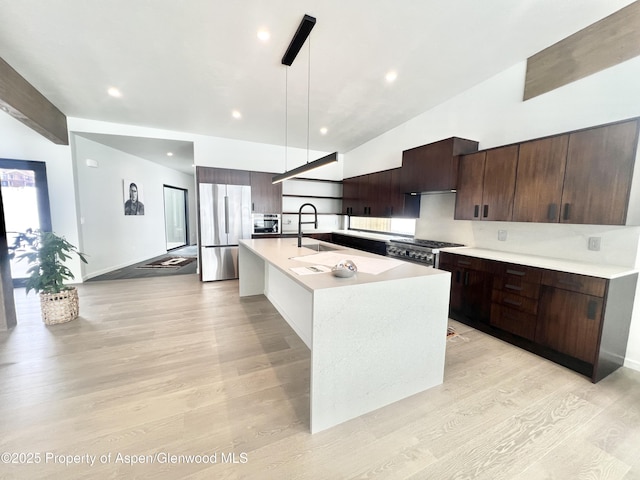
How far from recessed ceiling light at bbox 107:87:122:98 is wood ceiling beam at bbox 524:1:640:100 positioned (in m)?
4.98

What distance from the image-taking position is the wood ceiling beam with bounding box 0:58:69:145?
2.62 m

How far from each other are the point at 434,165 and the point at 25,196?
6.54 meters

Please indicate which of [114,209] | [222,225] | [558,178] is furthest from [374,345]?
[114,209]

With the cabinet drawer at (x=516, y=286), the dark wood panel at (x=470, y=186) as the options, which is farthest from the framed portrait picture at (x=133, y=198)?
the cabinet drawer at (x=516, y=286)

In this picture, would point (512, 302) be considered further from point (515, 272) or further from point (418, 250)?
point (418, 250)

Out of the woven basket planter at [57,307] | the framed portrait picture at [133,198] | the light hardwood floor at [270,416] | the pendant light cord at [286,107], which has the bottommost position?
the light hardwood floor at [270,416]

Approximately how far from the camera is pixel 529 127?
108 inches

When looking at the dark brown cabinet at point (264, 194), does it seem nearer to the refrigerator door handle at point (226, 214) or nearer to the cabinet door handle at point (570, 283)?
the refrigerator door handle at point (226, 214)

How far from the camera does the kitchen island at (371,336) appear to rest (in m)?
1.45

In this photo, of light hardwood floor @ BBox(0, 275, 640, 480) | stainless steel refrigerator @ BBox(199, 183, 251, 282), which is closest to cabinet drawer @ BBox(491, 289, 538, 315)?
light hardwood floor @ BBox(0, 275, 640, 480)

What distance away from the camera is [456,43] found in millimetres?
2393

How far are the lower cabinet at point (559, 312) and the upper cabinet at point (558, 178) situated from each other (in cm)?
56

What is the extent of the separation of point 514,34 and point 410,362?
3.15 m

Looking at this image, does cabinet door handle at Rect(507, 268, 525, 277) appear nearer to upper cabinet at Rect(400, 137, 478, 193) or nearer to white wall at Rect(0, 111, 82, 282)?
upper cabinet at Rect(400, 137, 478, 193)
